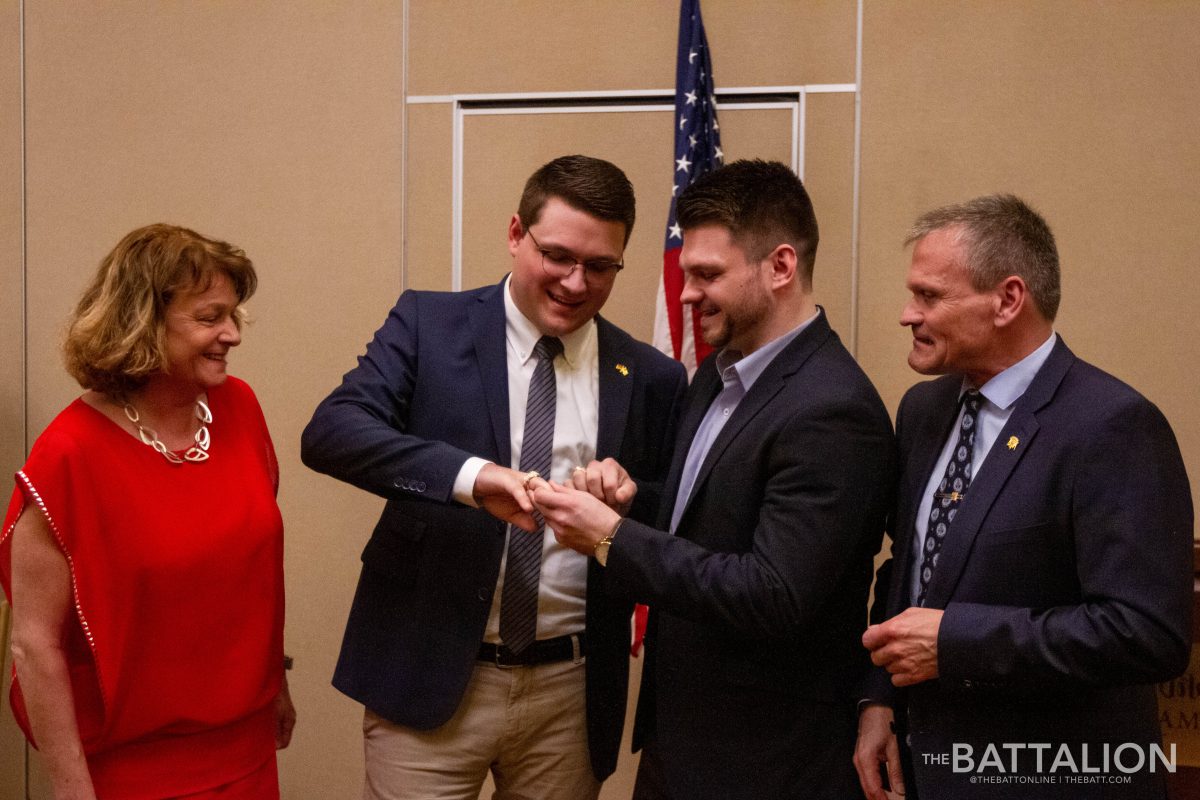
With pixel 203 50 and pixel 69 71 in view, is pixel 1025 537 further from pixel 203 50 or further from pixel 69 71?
pixel 69 71

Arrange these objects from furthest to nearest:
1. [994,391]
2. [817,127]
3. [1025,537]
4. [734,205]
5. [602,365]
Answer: [817,127] → [602,365] → [734,205] → [994,391] → [1025,537]

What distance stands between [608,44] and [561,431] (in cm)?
190

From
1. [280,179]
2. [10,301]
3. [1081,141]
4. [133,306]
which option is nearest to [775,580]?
[133,306]

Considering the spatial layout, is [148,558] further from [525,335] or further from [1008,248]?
[1008,248]

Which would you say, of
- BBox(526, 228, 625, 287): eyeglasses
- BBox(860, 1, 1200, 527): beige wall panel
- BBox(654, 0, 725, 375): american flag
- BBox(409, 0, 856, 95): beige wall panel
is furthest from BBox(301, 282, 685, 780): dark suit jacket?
BBox(860, 1, 1200, 527): beige wall panel

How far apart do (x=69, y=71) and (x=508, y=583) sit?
3.09 metres

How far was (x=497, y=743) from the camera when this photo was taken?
2262mm

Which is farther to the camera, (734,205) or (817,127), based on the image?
(817,127)

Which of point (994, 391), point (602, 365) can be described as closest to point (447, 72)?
point (602, 365)

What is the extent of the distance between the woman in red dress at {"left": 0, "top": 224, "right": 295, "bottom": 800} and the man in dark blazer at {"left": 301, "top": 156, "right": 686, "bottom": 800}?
0.22 metres

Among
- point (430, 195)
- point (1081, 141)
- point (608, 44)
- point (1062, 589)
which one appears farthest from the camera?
point (430, 195)

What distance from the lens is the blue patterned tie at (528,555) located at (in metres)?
2.22

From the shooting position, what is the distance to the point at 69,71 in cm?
409

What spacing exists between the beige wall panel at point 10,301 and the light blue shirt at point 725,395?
3159 millimetres
